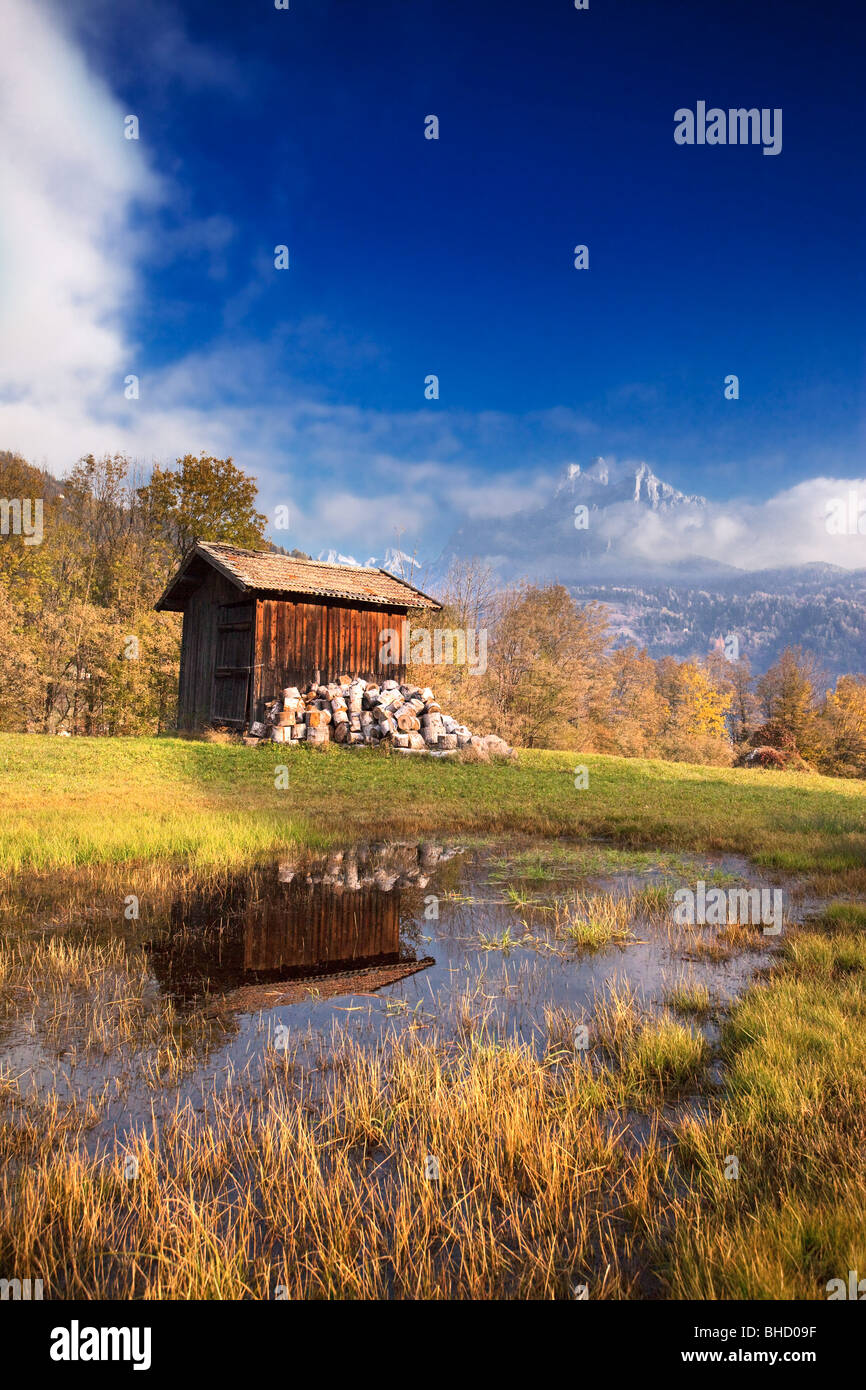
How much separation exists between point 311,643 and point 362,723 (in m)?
4.13

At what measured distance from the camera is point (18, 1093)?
4.57 m

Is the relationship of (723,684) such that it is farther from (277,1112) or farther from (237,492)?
(277,1112)

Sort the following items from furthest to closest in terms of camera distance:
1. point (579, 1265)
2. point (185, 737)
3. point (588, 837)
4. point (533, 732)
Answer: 1. point (533, 732)
2. point (185, 737)
3. point (588, 837)
4. point (579, 1265)

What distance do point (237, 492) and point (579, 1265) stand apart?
47.0m

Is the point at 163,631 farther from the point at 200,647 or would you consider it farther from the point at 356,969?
the point at 356,969

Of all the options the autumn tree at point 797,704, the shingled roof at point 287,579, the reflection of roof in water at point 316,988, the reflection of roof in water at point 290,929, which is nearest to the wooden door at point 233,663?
the shingled roof at point 287,579

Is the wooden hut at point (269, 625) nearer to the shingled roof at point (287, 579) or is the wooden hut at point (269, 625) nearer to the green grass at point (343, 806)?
the shingled roof at point (287, 579)

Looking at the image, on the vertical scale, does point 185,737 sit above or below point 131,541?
below

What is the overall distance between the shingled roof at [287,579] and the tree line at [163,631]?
223 inches

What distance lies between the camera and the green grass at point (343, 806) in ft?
39.5

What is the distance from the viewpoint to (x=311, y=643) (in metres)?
27.3

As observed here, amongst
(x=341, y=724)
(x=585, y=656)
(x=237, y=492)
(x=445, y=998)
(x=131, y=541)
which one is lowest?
(x=445, y=998)

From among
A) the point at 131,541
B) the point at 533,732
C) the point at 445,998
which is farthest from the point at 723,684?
the point at 445,998

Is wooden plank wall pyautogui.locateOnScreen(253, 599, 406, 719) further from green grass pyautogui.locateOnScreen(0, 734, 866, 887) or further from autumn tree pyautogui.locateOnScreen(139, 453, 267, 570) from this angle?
autumn tree pyautogui.locateOnScreen(139, 453, 267, 570)
